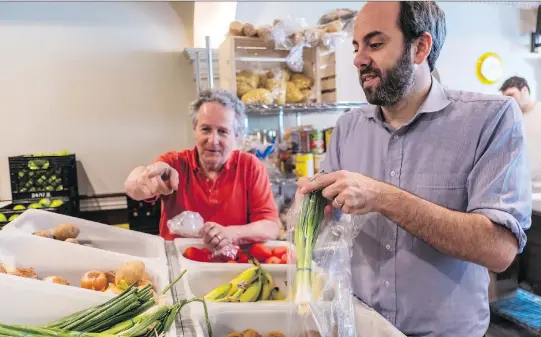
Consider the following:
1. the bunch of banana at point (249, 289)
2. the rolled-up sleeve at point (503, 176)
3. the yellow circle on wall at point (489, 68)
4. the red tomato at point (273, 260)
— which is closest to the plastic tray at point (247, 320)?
the bunch of banana at point (249, 289)

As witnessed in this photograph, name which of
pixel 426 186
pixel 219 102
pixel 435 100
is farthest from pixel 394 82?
pixel 219 102

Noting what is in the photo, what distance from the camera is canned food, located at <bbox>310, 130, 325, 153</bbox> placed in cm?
345

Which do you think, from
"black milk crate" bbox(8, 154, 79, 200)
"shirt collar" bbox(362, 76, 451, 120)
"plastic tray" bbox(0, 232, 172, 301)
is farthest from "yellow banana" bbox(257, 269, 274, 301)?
"black milk crate" bbox(8, 154, 79, 200)

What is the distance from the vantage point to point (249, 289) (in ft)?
4.74

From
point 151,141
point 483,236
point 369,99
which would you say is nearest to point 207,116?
point 369,99

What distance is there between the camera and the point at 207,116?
6.99ft

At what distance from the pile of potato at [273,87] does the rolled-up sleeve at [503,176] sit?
6.79ft

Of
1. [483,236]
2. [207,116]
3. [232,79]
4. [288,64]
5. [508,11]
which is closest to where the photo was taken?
[483,236]

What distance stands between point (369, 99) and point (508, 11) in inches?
166

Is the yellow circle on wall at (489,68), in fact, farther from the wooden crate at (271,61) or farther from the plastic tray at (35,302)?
the plastic tray at (35,302)

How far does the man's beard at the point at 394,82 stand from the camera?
1.28 m

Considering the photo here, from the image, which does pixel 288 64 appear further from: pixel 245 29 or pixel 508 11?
pixel 508 11

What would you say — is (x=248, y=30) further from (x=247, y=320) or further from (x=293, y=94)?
(x=247, y=320)

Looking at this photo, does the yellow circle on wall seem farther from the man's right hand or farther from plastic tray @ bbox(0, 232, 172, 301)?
plastic tray @ bbox(0, 232, 172, 301)
